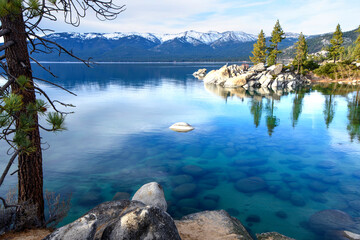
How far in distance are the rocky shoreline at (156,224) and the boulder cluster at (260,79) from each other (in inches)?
2379

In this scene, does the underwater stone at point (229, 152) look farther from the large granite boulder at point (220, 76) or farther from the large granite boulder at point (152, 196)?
the large granite boulder at point (220, 76)

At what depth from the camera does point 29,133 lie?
8.15 m

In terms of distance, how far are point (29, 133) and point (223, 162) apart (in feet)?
47.9

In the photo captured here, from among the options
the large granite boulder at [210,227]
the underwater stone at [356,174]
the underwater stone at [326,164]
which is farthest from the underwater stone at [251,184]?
the underwater stone at [356,174]

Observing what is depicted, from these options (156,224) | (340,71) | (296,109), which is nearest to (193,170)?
(156,224)

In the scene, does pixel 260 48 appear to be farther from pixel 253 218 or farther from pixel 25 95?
pixel 25 95

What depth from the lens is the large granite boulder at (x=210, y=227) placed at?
948 centimetres

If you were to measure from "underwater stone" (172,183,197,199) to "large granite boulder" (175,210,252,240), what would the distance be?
332 centimetres

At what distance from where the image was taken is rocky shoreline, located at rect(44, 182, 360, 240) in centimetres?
653

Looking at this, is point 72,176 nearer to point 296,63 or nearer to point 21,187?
point 21,187

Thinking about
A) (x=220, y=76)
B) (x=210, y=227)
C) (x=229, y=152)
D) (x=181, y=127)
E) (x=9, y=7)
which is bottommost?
(x=229, y=152)

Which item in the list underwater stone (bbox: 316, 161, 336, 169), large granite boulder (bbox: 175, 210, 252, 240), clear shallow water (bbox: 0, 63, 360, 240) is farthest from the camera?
underwater stone (bbox: 316, 161, 336, 169)

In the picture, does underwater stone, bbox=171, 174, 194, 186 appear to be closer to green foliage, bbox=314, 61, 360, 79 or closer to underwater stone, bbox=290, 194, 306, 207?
underwater stone, bbox=290, 194, 306, 207

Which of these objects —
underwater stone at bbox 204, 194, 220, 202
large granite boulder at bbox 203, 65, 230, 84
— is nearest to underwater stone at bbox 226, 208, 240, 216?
underwater stone at bbox 204, 194, 220, 202
